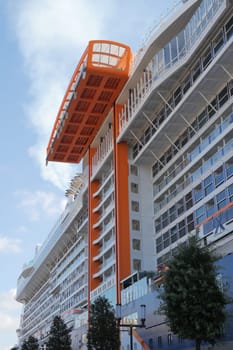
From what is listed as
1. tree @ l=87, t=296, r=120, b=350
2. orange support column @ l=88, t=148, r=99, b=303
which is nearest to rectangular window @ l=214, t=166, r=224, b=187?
tree @ l=87, t=296, r=120, b=350

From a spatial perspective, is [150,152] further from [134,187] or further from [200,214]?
[200,214]

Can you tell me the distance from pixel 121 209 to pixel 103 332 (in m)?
15.3

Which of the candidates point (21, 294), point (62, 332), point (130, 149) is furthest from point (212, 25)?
point (21, 294)

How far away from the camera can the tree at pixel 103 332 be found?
36594mm

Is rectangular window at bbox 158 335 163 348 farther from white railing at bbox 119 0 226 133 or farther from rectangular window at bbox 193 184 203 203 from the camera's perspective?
white railing at bbox 119 0 226 133

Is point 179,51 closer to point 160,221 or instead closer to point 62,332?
point 160,221

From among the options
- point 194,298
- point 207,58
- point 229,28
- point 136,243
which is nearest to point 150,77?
point 207,58

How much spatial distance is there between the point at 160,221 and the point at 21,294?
87992 millimetres

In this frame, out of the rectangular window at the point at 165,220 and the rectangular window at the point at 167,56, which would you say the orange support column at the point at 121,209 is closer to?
the rectangular window at the point at 165,220

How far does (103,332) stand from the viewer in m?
36.8

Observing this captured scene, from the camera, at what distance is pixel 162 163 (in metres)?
48.5

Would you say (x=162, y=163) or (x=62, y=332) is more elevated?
(x=162, y=163)

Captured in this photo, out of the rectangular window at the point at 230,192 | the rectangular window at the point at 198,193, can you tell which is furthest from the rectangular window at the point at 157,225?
the rectangular window at the point at 230,192

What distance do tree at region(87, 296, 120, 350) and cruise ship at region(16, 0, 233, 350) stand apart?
1319 millimetres
